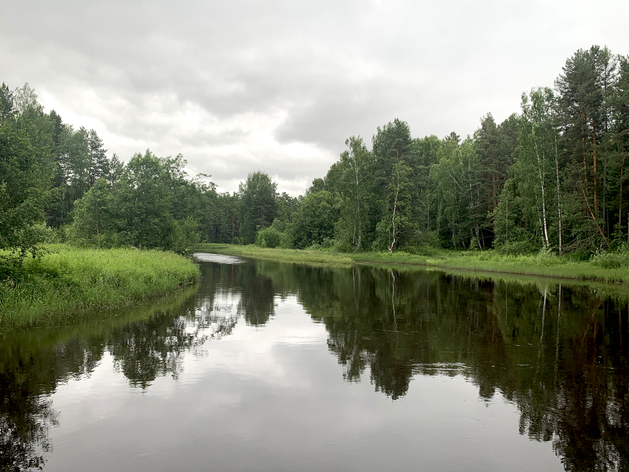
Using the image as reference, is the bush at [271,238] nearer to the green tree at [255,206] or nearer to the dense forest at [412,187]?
the dense forest at [412,187]

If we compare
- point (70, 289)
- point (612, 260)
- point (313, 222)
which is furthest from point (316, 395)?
point (313, 222)

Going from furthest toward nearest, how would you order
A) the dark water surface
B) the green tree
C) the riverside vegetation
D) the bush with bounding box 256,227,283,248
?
1. the green tree
2. the bush with bounding box 256,227,283,248
3. the riverside vegetation
4. the dark water surface

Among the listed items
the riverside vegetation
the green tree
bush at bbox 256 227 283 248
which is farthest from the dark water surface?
the green tree

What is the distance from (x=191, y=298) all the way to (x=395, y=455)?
55.4ft

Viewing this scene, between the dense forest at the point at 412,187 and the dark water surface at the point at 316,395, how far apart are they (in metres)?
6.57

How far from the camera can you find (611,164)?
3378 centimetres

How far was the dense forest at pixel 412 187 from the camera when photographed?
24.2 metres

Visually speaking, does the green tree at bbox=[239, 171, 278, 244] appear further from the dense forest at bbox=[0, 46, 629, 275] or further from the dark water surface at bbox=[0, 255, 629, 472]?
the dark water surface at bbox=[0, 255, 629, 472]

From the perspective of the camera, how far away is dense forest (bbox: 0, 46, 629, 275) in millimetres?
24197

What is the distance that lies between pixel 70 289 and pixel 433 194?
200 feet

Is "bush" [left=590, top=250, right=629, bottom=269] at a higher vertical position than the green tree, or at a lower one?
lower

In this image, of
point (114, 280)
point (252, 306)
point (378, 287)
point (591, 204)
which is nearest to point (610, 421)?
point (252, 306)

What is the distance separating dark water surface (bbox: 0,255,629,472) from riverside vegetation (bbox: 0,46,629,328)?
17.4ft

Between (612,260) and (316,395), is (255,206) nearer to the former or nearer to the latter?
(612,260)
